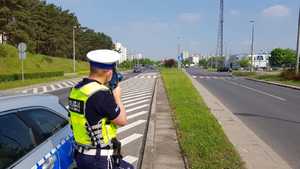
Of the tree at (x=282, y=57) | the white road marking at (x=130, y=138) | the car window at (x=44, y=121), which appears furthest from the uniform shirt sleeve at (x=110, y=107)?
the tree at (x=282, y=57)

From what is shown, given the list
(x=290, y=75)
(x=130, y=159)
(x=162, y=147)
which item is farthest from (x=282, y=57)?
(x=130, y=159)

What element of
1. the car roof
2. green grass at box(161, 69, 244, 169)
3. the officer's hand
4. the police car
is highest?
the officer's hand

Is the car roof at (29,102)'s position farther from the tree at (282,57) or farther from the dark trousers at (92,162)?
the tree at (282,57)

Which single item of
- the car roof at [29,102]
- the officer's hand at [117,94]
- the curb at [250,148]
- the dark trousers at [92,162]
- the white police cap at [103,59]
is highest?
the white police cap at [103,59]

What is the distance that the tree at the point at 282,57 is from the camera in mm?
120562

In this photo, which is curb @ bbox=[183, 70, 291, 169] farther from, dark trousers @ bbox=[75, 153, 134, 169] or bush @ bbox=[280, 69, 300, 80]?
bush @ bbox=[280, 69, 300, 80]

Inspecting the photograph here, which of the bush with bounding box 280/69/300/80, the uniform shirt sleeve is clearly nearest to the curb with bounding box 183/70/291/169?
the uniform shirt sleeve

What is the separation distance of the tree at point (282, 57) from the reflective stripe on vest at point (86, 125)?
126 m

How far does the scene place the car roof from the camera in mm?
2672

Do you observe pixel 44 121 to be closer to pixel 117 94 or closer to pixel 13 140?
pixel 13 140

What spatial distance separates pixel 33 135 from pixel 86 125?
0.48 meters

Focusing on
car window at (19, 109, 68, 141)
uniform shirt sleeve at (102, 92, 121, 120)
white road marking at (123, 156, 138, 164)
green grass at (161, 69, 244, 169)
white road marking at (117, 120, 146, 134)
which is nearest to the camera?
uniform shirt sleeve at (102, 92, 121, 120)

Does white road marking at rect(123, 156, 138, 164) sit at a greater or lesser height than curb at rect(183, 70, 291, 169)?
lesser

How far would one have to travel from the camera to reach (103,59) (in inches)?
104
